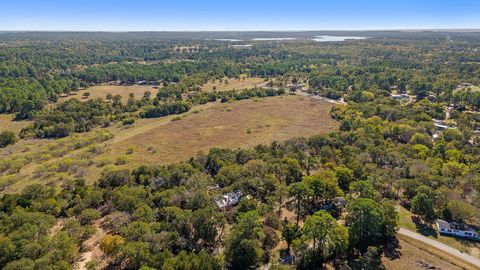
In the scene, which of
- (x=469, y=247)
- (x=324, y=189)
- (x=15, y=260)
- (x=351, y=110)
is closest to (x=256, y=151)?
(x=324, y=189)

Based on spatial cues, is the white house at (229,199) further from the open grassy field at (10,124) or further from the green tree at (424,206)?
the open grassy field at (10,124)

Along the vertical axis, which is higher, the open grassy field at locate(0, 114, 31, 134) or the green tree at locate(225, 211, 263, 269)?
the green tree at locate(225, 211, 263, 269)

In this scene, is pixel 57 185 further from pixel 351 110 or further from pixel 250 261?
pixel 351 110

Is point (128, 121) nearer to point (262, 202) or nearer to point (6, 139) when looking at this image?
point (6, 139)

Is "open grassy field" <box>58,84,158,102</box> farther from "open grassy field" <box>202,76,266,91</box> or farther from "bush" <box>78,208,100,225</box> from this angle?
"bush" <box>78,208,100,225</box>

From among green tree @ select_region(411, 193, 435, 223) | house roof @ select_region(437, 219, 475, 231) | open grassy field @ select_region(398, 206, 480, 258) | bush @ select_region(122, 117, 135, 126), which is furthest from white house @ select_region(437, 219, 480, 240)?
bush @ select_region(122, 117, 135, 126)

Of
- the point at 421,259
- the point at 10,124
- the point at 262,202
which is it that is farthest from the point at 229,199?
the point at 10,124
